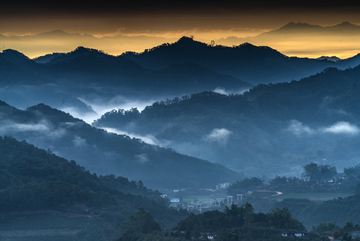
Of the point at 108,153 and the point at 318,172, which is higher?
the point at 108,153

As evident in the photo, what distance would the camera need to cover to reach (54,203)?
219 ft

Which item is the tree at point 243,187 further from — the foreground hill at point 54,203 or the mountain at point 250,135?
the mountain at point 250,135

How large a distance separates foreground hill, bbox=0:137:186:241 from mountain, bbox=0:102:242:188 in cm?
4046

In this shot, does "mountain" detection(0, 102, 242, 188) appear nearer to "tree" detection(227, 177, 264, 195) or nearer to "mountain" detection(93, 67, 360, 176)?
"tree" detection(227, 177, 264, 195)

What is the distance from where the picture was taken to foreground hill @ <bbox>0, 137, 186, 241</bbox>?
6234cm

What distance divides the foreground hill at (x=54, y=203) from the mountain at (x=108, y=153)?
40461 mm

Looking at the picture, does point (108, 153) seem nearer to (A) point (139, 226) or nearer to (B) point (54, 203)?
(B) point (54, 203)

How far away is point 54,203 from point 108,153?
63.4m

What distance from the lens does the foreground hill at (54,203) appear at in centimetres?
6234

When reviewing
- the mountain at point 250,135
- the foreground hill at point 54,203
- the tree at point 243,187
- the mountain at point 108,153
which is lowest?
the foreground hill at point 54,203

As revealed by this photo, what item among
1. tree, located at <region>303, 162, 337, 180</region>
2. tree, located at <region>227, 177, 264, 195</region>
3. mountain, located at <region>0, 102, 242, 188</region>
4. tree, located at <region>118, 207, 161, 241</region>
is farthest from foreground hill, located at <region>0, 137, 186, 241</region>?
mountain, located at <region>0, 102, 242, 188</region>

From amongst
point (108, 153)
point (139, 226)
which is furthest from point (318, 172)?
point (139, 226)

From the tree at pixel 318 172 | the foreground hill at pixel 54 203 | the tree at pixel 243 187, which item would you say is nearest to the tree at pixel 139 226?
the foreground hill at pixel 54 203

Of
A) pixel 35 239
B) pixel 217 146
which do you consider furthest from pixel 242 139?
pixel 35 239
